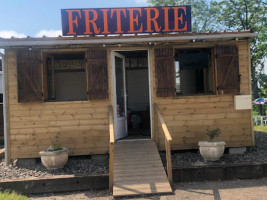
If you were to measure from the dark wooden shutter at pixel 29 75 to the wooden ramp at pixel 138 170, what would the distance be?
89.3 inches

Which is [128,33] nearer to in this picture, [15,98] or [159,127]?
[159,127]

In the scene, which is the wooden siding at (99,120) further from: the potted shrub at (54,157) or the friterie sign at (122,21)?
the friterie sign at (122,21)

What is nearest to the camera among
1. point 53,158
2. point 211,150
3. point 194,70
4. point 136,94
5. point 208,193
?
point 208,193

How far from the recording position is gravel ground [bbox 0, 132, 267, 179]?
5648 mm

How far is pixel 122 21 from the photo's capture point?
656 centimetres

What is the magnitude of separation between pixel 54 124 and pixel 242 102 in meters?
4.54

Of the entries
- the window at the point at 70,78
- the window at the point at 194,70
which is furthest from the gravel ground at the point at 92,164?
the window at the point at 70,78

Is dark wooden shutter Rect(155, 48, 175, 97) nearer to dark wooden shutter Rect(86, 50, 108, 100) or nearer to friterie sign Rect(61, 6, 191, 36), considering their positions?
Result: friterie sign Rect(61, 6, 191, 36)

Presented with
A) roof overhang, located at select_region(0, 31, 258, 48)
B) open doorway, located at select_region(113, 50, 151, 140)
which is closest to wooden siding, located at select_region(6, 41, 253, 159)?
roof overhang, located at select_region(0, 31, 258, 48)

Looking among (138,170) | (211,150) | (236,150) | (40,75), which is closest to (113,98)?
(40,75)

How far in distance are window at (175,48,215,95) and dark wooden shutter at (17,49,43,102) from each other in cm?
353

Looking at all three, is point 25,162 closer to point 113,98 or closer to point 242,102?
point 113,98

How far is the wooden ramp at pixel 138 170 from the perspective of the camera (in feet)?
15.4

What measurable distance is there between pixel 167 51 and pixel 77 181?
140 inches
